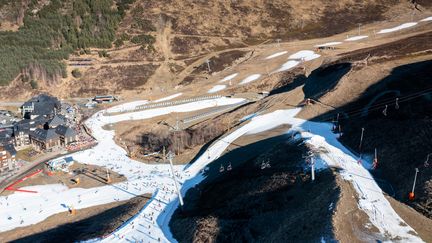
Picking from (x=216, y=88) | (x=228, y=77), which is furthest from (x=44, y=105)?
(x=228, y=77)

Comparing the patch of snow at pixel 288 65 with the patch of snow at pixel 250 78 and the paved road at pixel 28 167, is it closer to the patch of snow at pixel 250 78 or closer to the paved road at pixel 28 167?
the patch of snow at pixel 250 78

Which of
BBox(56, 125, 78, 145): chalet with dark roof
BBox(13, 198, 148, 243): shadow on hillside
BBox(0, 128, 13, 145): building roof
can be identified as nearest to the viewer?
BBox(13, 198, 148, 243): shadow on hillside

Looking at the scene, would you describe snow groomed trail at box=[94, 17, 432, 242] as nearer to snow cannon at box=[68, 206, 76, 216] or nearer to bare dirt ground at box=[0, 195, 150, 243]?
bare dirt ground at box=[0, 195, 150, 243]

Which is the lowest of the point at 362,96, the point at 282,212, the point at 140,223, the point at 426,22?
the point at 140,223

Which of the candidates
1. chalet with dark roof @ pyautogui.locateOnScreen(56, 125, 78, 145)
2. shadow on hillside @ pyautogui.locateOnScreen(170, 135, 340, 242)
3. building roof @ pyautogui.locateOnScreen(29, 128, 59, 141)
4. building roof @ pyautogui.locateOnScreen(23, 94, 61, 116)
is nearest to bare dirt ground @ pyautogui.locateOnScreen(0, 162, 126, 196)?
chalet with dark roof @ pyautogui.locateOnScreen(56, 125, 78, 145)

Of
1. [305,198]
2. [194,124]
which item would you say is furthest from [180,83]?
[305,198]

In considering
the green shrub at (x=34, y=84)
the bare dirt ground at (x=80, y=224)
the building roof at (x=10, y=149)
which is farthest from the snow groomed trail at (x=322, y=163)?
the green shrub at (x=34, y=84)

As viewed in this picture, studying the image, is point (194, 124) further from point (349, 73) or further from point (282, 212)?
point (282, 212)
